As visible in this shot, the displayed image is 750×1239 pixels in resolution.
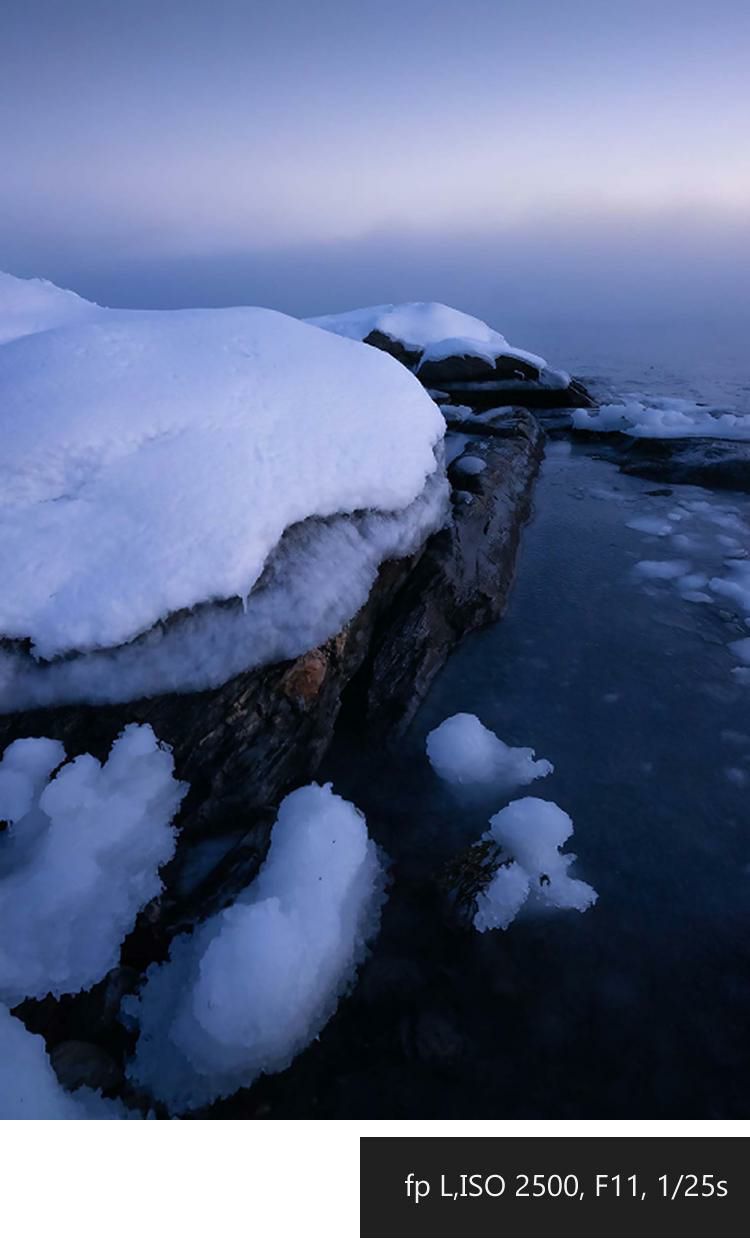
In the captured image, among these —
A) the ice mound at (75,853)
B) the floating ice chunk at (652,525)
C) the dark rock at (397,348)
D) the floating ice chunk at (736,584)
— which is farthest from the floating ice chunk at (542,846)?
the dark rock at (397,348)

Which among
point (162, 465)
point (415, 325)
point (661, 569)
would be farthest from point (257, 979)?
point (415, 325)

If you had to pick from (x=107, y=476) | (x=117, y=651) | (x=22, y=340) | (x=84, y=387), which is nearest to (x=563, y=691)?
(x=117, y=651)

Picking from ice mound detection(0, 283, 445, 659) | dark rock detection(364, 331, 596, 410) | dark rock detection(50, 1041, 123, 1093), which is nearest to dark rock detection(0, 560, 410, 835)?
ice mound detection(0, 283, 445, 659)

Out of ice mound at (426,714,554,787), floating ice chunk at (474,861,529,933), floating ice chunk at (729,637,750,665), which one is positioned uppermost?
floating ice chunk at (729,637,750,665)

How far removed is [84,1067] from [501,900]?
1862 mm

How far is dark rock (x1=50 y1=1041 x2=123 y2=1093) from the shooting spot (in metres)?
2.24

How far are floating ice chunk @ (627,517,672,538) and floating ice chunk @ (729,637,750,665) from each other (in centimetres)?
254

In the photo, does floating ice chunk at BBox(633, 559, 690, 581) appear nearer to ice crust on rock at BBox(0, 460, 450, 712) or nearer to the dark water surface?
the dark water surface

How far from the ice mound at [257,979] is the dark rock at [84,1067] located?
0.09 meters

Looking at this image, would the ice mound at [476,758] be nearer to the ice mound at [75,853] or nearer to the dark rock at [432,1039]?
the dark rock at [432,1039]

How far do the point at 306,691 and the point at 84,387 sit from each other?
2.46 m

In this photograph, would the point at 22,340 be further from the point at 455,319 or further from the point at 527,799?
the point at 455,319

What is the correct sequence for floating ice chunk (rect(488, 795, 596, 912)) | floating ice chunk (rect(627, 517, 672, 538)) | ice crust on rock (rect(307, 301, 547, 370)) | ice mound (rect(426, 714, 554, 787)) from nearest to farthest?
1. floating ice chunk (rect(488, 795, 596, 912))
2. ice mound (rect(426, 714, 554, 787))
3. floating ice chunk (rect(627, 517, 672, 538))
4. ice crust on rock (rect(307, 301, 547, 370))

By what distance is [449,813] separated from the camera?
3549 mm
